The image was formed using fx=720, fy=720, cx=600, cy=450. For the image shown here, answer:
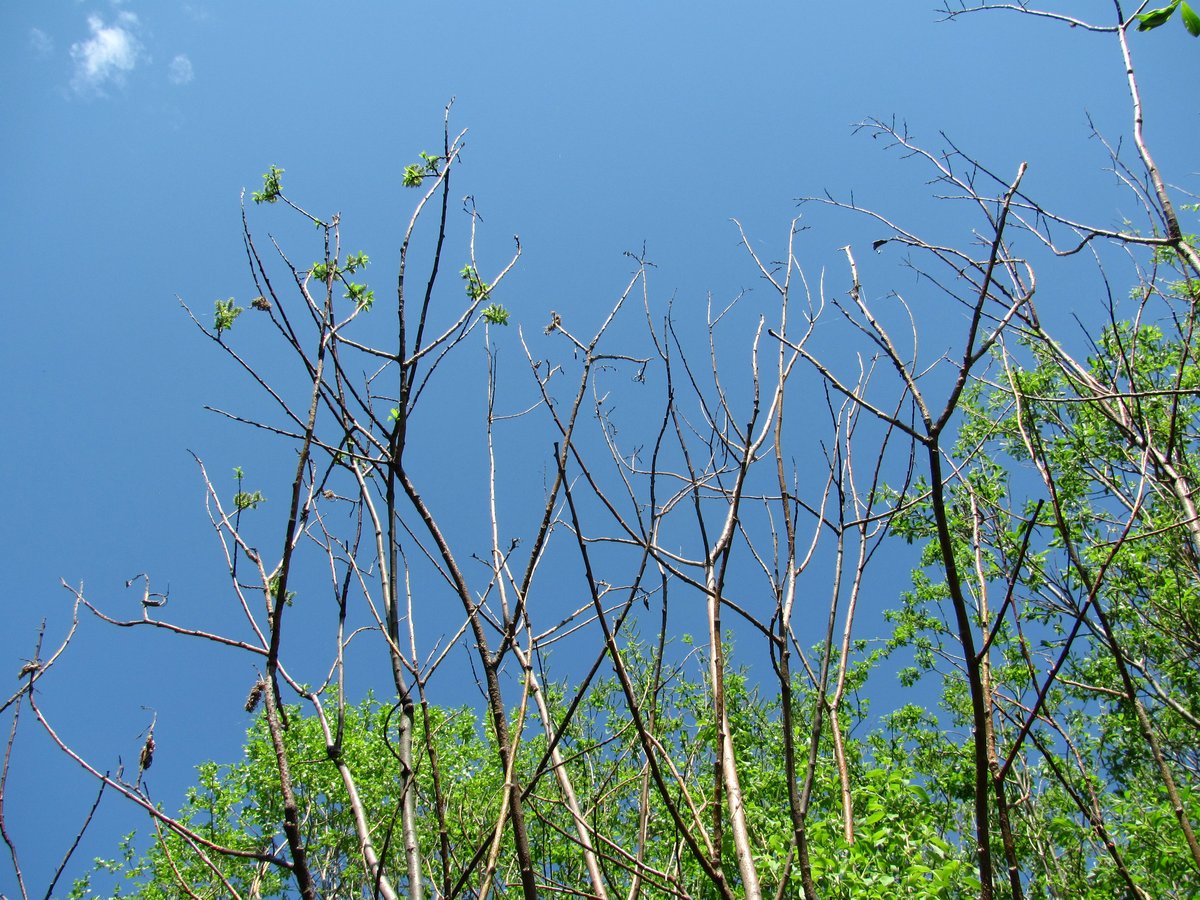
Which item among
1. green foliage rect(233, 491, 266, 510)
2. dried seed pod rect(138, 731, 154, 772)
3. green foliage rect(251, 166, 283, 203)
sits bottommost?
dried seed pod rect(138, 731, 154, 772)

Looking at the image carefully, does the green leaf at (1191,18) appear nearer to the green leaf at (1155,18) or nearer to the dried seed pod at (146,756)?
the green leaf at (1155,18)

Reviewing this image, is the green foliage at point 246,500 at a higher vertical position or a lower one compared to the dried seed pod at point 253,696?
higher

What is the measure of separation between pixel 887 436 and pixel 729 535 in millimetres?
402

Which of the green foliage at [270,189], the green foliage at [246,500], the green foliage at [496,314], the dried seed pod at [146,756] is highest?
the green foliage at [270,189]

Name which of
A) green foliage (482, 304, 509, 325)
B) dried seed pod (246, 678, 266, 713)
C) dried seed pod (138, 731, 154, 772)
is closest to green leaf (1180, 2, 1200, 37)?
green foliage (482, 304, 509, 325)

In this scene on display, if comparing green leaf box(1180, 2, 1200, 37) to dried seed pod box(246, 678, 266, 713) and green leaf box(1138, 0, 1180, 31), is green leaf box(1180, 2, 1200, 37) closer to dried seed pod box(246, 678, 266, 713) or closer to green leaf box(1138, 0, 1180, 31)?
green leaf box(1138, 0, 1180, 31)

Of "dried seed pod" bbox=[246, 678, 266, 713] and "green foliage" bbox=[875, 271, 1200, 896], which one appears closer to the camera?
"dried seed pod" bbox=[246, 678, 266, 713]

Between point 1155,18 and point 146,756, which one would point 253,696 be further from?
point 1155,18

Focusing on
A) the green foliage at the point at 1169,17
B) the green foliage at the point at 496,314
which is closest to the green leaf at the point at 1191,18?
the green foliage at the point at 1169,17

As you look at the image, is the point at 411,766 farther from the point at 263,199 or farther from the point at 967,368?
the point at 263,199

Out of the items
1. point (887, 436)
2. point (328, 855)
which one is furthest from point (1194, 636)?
point (328, 855)

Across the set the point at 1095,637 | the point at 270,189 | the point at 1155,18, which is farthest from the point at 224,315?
the point at 1095,637

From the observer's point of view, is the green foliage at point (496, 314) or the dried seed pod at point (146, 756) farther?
the green foliage at point (496, 314)

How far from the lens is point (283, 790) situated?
1146 mm
